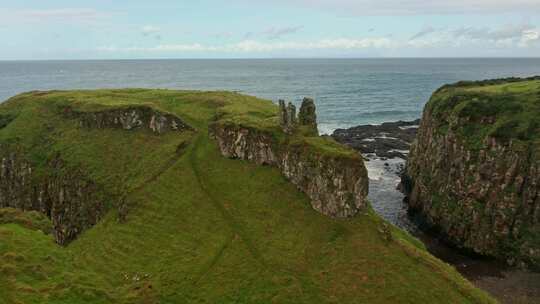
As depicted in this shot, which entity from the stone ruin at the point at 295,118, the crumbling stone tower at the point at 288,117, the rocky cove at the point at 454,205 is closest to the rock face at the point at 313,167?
the crumbling stone tower at the point at 288,117

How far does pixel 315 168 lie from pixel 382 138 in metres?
82.8

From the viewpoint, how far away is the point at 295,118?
70562mm

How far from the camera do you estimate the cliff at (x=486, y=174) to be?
229ft

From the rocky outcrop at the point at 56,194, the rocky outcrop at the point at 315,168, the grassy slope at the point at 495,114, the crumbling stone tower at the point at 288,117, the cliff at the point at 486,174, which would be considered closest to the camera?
the rocky outcrop at the point at 315,168

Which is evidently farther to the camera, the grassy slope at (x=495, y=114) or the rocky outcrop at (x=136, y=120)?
the rocky outcrop at (x=136, y=120)

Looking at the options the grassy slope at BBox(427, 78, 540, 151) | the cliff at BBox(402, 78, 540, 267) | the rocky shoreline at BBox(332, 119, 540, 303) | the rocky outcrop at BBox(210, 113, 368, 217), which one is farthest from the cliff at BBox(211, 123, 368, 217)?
the grassy slope at BBox(427, 78, 540, 151)

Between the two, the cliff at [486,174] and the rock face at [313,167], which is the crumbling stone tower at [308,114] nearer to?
the rock face at [313,167]

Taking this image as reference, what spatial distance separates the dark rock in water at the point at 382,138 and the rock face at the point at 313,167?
61419 millimetres

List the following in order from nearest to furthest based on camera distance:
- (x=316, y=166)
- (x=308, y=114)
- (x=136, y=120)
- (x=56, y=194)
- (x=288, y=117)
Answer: (x=316, y=166)
(x=288, y=117)
(x=308, y=114)
(x=56, y=194)
(x=136, y=120)

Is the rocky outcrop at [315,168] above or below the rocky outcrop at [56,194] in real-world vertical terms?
above

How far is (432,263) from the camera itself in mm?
52438

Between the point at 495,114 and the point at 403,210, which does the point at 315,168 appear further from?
the point at 495,114

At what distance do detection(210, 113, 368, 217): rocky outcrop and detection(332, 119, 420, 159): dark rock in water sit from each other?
61.5 m

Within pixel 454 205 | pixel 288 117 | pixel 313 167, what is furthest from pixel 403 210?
pixel 313 167
